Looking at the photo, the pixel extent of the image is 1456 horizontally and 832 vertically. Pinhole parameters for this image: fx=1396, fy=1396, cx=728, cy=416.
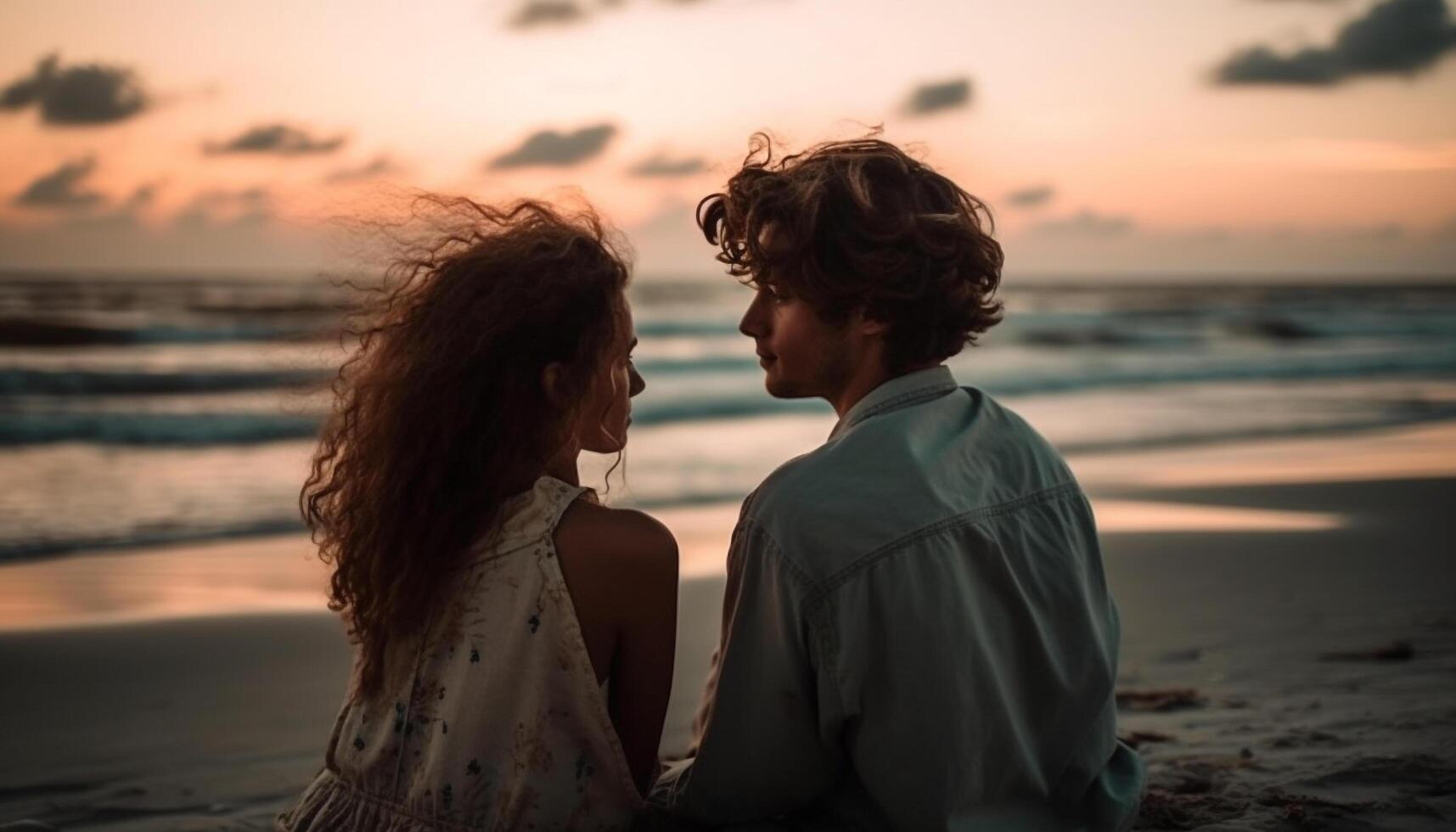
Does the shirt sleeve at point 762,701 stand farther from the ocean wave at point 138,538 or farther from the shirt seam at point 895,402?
the ocean wave at point 138,538

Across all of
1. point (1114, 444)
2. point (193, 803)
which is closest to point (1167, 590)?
point (193, 803)

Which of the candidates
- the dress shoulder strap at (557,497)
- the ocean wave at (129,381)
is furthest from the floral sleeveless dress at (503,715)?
the ocean wave at (129,381)

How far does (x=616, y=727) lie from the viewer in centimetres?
278

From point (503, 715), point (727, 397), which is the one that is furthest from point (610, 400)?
point (727, 397)

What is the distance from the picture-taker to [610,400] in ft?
9.30

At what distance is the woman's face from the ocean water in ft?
1.99

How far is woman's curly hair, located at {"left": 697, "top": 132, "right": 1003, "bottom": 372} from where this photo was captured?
2.72 metres

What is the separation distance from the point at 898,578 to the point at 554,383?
79cm

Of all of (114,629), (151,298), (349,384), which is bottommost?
(114,629)

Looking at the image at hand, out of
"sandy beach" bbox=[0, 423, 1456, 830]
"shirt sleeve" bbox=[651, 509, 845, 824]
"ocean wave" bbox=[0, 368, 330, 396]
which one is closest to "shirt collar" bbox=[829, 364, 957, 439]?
"shirt sleeve" bbox=[651, 509, 845, 824]

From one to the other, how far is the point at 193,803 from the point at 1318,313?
3992 cm

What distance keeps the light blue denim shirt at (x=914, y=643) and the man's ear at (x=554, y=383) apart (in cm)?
47

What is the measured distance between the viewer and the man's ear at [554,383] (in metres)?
2.70

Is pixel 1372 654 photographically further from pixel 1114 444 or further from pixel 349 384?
pixel 1114 444
